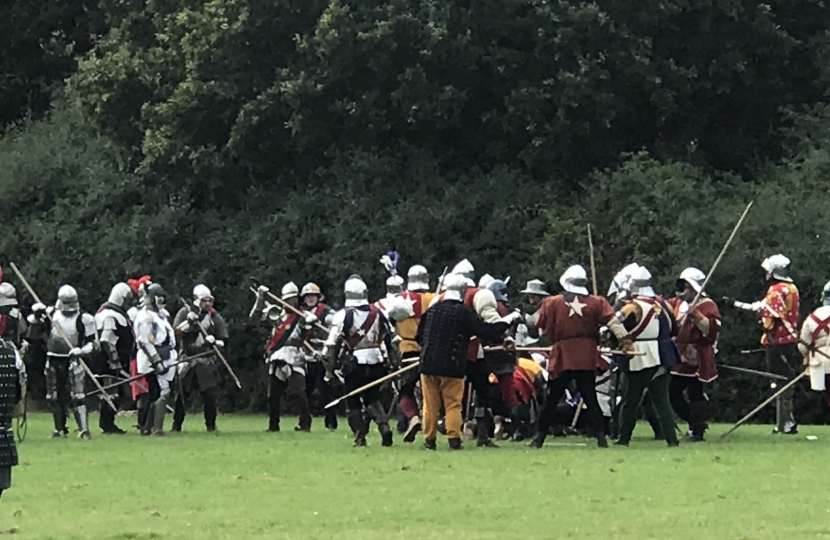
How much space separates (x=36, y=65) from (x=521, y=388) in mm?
23462

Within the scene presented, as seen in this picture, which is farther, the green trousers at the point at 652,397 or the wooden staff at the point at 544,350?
the green trousers at the point at 652,397

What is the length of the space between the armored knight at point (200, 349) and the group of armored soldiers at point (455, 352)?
0.02 metres

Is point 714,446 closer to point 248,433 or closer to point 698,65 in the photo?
point 248,433

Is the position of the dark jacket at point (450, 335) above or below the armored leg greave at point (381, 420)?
above

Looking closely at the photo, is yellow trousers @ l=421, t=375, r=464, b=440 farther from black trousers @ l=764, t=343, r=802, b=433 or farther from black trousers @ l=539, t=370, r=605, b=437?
black trousers @ l=764, t=343, r=802, b=433

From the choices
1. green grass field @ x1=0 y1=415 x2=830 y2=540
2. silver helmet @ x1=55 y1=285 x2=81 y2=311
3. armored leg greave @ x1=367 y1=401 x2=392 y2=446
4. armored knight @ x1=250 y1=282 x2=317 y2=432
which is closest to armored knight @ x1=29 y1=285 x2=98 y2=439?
silver helmet @ x1=55 y1=285 x2=81 y2=311

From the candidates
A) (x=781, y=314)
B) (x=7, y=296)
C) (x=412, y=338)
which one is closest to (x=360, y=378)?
(x=412, y=338)

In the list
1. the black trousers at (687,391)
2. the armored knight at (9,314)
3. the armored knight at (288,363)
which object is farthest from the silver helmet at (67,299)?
the black trousers at (687,391)

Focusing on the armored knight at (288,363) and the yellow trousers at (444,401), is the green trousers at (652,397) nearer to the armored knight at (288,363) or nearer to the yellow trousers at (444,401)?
the yellow trousers at (444,401)

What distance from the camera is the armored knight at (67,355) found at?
897 inches

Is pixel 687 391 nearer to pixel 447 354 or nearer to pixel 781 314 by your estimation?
pixel 781 314

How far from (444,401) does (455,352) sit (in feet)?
2.15

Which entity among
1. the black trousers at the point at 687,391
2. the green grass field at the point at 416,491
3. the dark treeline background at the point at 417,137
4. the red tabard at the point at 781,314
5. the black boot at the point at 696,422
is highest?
the dark treeline background at the point at 417,137

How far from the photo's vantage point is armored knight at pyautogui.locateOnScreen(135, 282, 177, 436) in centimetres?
2272
